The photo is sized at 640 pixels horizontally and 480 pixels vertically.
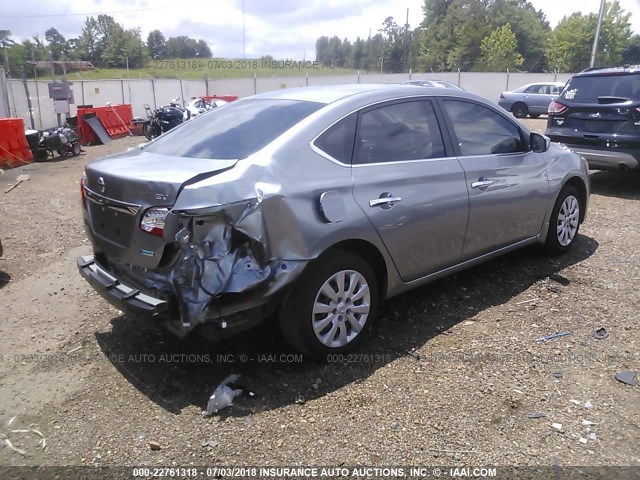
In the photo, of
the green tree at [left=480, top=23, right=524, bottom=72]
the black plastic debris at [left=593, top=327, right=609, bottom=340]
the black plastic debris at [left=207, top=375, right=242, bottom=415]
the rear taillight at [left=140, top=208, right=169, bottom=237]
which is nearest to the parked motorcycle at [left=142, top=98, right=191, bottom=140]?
the rear taillight at [left=140, top=208, right=169, bottom=237]

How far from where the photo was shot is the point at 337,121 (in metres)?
3.39

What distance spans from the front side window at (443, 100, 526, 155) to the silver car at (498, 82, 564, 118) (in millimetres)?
21601

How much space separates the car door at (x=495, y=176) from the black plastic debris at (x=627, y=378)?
1336 mm

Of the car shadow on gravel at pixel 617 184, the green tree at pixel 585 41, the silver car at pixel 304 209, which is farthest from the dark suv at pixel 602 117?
the green tree at pixel 585 41

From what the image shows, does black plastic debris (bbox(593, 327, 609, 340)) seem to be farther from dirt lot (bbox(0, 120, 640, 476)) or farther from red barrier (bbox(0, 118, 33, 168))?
red barrier (bbox(0, 118, 33, 168))

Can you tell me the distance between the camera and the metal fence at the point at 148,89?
16562mm

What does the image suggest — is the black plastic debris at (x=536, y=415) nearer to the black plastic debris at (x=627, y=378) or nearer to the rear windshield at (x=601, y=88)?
the black plastic debris at (x=627, y=378)

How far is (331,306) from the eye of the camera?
326 cm

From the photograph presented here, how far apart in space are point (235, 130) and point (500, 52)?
73.1 metres

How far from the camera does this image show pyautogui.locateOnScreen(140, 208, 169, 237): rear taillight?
2.86 meters

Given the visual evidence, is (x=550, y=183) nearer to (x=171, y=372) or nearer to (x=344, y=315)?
(x=344, y=315)

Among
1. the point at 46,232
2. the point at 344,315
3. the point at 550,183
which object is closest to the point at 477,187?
the point at 550,183

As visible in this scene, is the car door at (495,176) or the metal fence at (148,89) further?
the metal fence at (148,89)

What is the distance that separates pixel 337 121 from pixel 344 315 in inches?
49.3
